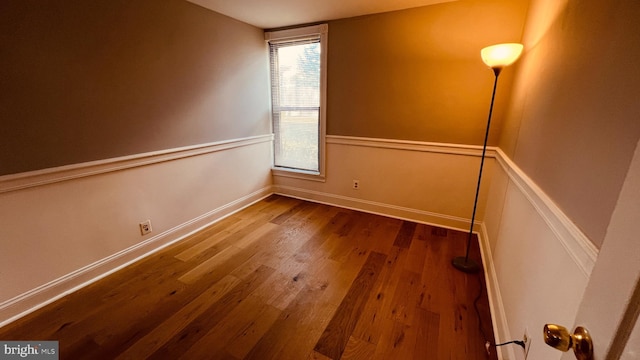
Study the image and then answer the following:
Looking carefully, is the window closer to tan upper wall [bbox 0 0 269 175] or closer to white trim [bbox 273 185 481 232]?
white trim [bbox 273 185 481 232]

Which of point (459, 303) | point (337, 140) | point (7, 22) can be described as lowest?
point (459, 303)

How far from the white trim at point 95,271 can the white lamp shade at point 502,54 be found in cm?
286

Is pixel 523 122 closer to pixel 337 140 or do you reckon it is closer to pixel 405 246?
pixel 405 246

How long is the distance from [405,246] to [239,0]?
108 inches

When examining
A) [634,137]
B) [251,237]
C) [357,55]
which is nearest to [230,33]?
[357,55]

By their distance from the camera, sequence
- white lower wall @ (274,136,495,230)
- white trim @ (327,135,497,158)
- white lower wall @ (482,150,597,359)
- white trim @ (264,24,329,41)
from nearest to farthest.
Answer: white lower wall @ (482,150,597,359) < white trim @ (327,135,497,158) < white lower wall @ (274,136,495,230) < white trim @ (264,24,329,41)

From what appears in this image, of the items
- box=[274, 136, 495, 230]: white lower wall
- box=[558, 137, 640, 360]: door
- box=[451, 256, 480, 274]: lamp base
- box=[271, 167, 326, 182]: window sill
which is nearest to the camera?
box=[558, 137, 640, 360]: door

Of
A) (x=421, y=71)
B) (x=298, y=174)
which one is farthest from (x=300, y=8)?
(x=298, y=174)

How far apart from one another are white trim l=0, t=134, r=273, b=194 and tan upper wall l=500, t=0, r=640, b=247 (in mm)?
2667

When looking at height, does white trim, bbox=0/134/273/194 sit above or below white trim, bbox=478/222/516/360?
above

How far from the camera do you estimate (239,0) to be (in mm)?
2344

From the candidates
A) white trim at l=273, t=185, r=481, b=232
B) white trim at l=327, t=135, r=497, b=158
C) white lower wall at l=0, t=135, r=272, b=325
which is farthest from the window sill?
white lower wall at l=0, t=135, r=272, b=325

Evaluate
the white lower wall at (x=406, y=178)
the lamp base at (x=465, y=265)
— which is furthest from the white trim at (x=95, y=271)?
the lamp base at (x=465, y=265)

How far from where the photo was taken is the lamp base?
2141 millimetres
